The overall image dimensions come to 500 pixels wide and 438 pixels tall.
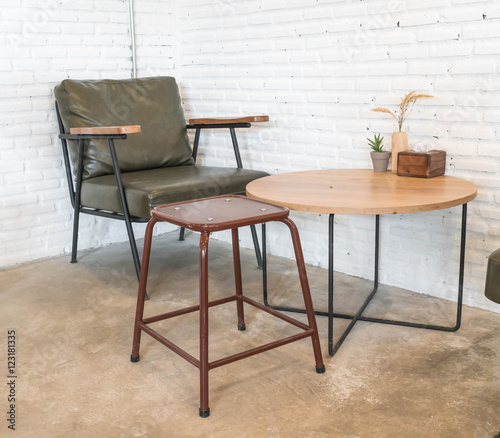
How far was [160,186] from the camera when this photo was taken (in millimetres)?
2521

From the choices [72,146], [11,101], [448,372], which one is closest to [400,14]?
Result: [448,372]

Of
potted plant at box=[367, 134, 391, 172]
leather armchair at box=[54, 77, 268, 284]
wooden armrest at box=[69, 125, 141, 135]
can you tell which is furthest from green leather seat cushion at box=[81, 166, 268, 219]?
potted plant at box=[367, 134, 391, 172]

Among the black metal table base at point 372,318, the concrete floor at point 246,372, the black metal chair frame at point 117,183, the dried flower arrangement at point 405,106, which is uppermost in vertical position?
the dried flower arrangement at point 405,106

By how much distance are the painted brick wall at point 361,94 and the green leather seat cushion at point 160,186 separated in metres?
0.40

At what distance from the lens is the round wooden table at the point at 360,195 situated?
6.01ft

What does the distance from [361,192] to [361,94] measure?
0.78 meters

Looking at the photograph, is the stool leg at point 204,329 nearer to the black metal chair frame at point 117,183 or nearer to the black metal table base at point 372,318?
the black metal table base at point 372,318

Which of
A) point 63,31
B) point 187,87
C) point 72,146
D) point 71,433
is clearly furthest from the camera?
point 187,87

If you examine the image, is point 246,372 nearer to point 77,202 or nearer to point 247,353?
point 247,353

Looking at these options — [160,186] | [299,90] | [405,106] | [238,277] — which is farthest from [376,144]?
[160,186]

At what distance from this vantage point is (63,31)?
10.2ft

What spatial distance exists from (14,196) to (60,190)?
25 cm

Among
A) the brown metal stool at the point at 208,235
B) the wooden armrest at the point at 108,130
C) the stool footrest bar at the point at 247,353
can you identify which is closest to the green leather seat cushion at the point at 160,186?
the wooden armrest at the point at 108,130

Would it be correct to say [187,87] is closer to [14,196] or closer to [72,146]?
[72,146]
